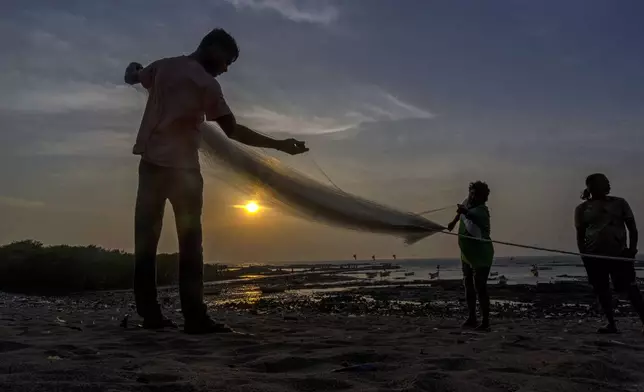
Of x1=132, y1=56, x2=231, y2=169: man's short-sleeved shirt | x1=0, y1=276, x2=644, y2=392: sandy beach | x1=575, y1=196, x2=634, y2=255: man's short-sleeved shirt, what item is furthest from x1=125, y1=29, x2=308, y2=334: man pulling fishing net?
x1=575, y1=196, x2=634, y2=255: man's short-sleeved shirt

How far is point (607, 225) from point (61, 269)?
71.2 feet

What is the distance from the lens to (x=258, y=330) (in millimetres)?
6332

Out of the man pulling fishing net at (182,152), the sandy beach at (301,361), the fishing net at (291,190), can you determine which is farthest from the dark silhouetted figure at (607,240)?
the man pulling fishing net at (182,152)

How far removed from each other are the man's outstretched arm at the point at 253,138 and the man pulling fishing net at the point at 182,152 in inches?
0.4

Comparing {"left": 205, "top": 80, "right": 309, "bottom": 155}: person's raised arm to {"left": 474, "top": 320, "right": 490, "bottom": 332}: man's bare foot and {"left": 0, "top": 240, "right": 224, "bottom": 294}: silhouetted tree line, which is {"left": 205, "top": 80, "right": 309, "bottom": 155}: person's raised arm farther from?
{"left": 0, "top": 240, "right": 224, "bottom": 294}: silhouetted tree line

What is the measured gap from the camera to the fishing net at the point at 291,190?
649cm

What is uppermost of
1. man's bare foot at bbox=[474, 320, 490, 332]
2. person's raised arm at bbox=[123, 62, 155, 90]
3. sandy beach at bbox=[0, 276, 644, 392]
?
person's raised arm at bbox=[123, 62, 155, 90]

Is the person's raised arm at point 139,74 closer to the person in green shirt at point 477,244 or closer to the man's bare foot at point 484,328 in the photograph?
the person in green shirt at point 477,244

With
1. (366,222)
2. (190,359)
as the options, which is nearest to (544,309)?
(366,222)

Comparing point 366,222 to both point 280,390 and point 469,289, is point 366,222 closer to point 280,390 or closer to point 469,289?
point 469,289

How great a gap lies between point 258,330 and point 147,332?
1390mm

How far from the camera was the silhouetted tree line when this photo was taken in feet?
70.1

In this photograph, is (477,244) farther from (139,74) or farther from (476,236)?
(139,74)

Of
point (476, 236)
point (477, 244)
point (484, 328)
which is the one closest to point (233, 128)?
point (476, 236)
